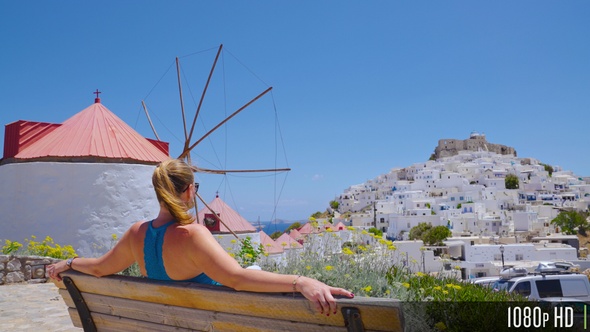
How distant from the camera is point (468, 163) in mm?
96625

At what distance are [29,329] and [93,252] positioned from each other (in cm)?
636

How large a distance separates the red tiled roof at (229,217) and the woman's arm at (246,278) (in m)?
17.7

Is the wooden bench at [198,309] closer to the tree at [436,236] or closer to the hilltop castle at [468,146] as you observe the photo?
the tree at [436,236]

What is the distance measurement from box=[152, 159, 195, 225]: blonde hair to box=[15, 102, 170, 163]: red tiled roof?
9.81m

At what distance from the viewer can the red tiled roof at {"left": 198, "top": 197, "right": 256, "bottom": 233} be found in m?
19.7

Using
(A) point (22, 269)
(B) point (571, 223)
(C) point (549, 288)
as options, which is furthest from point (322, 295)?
(B) point (571, 223)

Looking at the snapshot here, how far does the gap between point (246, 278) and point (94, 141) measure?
35.8 feet

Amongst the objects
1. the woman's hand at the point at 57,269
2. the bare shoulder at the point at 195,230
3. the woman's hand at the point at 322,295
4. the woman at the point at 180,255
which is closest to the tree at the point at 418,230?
the woman's hand at the point at 57,269

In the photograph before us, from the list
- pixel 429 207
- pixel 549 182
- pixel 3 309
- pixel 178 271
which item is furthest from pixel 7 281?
pixel 549 182

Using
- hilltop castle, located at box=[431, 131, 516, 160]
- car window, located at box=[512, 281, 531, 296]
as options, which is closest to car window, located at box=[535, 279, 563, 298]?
car window, located at box=[512, 281, 531, 296]

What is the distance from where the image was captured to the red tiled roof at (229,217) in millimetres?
19734

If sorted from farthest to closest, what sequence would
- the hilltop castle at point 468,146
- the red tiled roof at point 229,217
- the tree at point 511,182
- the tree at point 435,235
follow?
the hilltop castle at point 468,146
the tree at point 511,182
the tree at point 435,235
the red tiled roof at point 229,217

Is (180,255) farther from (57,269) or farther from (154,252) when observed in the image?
(57,269)

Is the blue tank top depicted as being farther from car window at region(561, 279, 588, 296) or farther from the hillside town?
the hillside town
